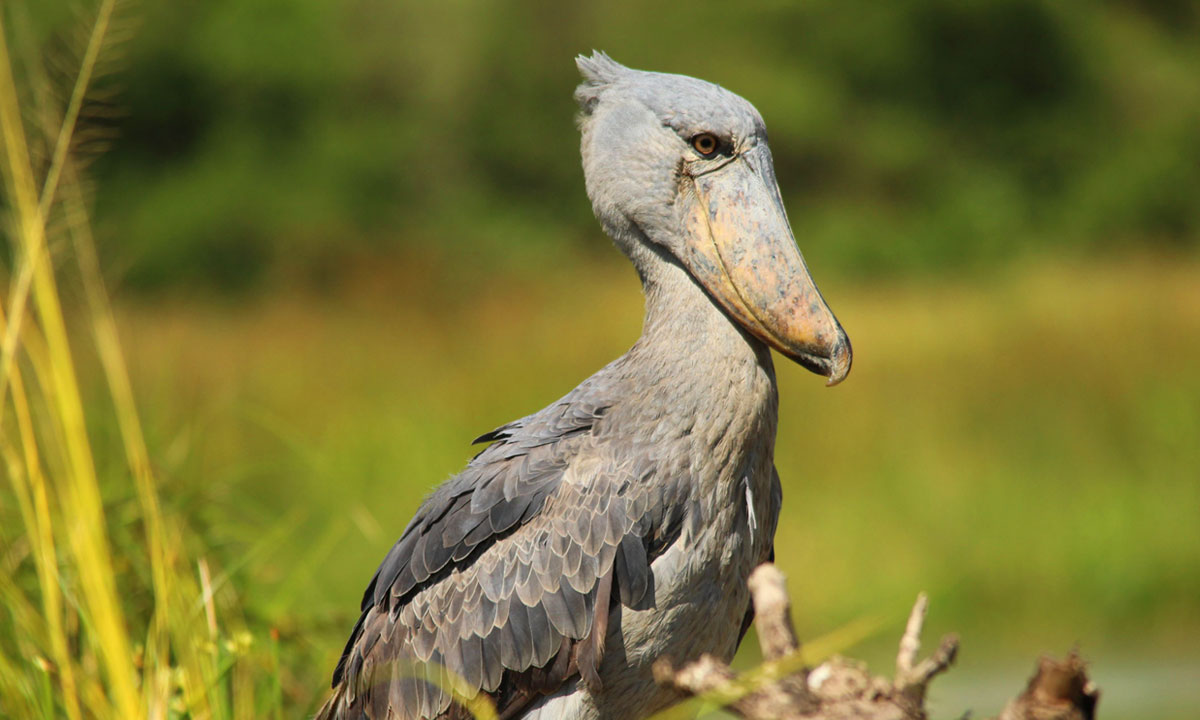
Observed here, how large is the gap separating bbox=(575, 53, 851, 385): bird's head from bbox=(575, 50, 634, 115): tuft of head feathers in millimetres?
39

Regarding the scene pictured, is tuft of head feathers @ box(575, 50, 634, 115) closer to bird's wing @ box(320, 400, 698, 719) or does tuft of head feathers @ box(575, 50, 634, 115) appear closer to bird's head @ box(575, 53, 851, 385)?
bird's head @ box(575, 53, 851, 385)

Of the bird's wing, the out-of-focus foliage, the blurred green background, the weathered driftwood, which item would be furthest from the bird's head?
the out-of-focus foliage

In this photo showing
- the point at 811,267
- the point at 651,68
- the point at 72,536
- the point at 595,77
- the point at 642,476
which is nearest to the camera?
the point at 72,536

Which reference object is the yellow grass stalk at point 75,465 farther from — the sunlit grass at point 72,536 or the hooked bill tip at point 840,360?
the hooked bill tip at point 840,360

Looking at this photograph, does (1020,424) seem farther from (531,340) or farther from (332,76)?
(332,76)

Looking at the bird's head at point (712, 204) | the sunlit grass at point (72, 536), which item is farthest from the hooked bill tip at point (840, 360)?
the sunlit grass at point (72, 536)

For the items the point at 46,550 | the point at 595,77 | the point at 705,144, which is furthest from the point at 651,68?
the point at 46,550

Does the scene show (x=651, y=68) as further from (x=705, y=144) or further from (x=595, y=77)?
(x=705, y=144)

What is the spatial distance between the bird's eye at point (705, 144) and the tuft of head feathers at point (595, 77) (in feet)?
0.68

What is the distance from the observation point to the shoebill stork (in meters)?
1.85

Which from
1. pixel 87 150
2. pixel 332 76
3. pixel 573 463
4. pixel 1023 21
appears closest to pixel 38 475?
pixel 87 150

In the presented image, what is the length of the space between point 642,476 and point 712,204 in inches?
16.7

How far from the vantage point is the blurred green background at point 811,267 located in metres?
5.08

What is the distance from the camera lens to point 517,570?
1.95 meters
